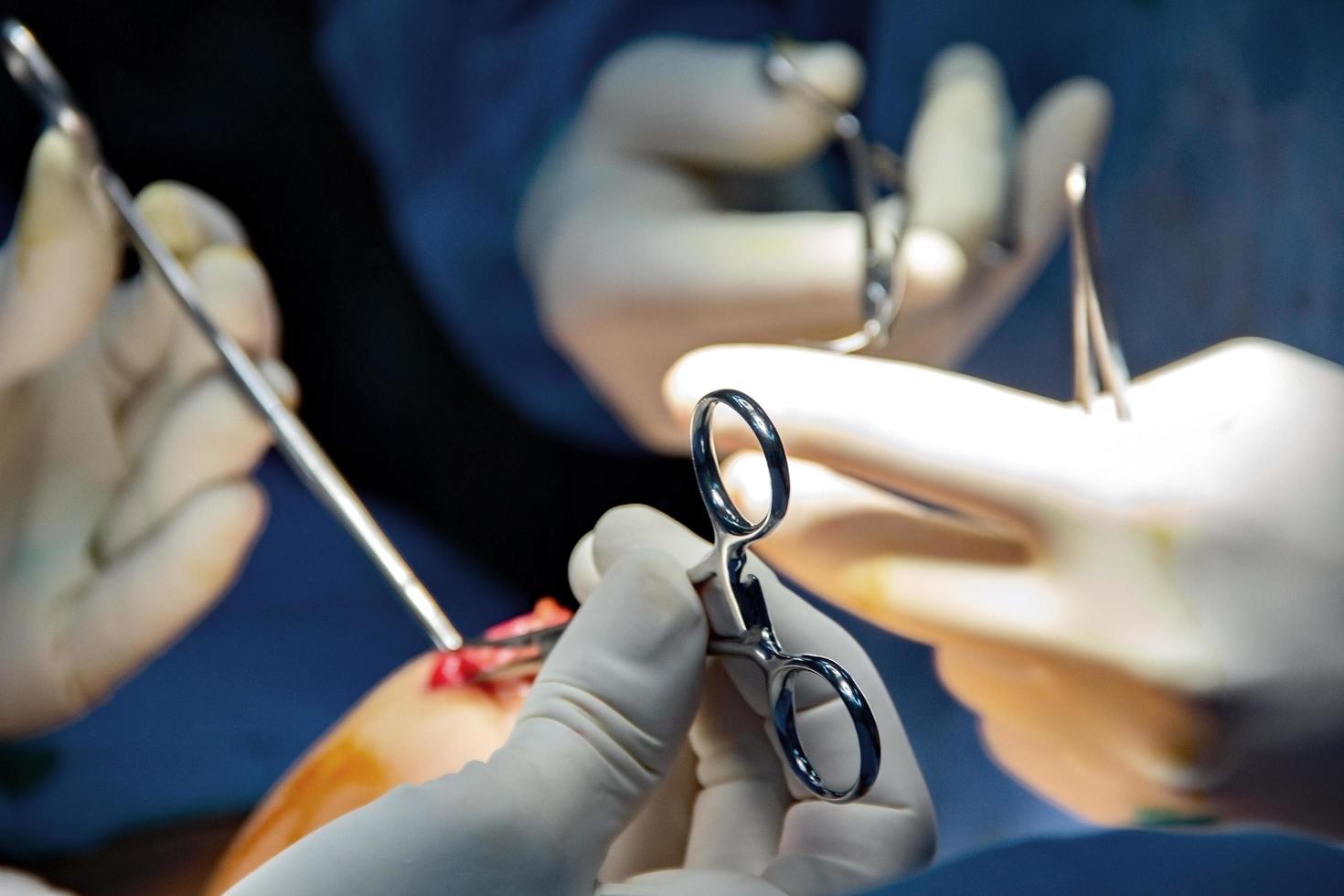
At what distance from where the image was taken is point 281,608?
0.75 metres

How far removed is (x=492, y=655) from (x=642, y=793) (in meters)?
0.15

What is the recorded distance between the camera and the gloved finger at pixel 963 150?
0.83 metres

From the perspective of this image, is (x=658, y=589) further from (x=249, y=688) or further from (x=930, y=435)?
(x=249, y=688)

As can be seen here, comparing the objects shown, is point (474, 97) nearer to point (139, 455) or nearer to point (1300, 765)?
point (139, 455)

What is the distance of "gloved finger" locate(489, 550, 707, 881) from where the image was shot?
1.28 ft

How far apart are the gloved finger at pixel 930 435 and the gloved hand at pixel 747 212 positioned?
199 millimetres

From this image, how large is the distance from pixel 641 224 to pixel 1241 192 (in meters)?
0.35

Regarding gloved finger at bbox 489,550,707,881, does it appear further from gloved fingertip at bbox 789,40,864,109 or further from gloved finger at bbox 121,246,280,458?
gloved fingertip at bbox 789,40,864,109

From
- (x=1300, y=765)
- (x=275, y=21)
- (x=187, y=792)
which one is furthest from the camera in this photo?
(x=275, y=21)

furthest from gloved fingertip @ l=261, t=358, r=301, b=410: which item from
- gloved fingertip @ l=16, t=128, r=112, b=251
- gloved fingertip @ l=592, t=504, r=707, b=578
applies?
gloved fingertip @ l=592, t=504, r=707, b=578

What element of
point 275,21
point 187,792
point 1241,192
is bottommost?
point 187,792

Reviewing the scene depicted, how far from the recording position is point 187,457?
2.31 ft

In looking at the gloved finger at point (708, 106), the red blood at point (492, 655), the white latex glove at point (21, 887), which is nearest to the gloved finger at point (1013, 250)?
the gloved finger at point (708, 106)

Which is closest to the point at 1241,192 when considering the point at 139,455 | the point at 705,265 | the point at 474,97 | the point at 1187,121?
the point at 1187,121
